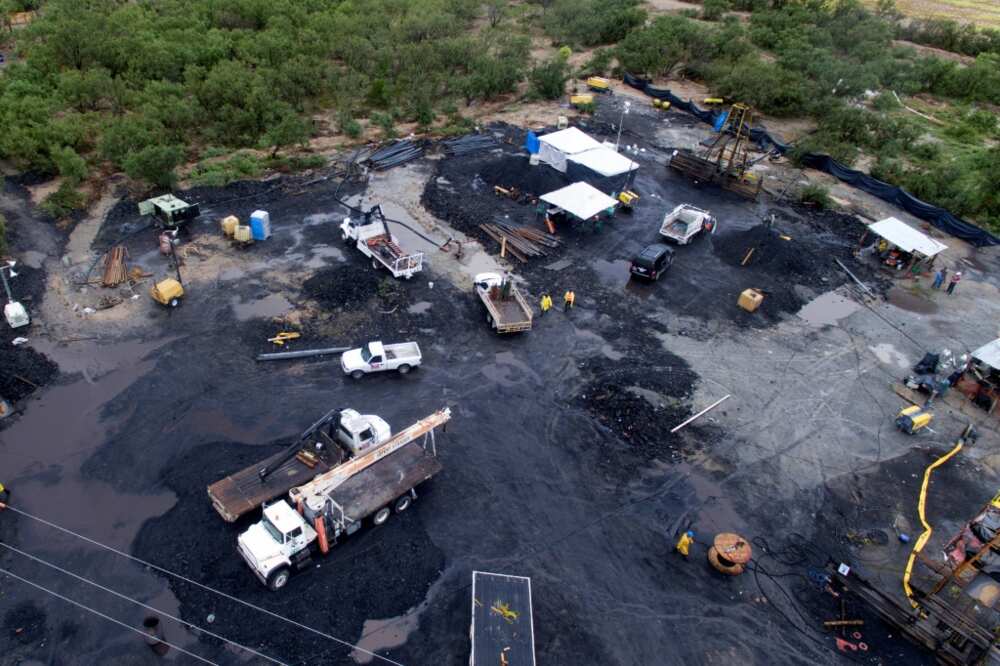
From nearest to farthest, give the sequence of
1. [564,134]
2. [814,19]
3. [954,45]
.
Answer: [564,134] < [814,19] < [954,45]

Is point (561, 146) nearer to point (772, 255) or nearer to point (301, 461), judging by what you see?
point (772, 255)

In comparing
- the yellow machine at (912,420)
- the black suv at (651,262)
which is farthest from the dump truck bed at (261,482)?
the yellow machine at (912,420)

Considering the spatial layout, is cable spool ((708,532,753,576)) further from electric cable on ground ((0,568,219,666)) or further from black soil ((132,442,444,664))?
electric cable on ground ((0,568,219,666))

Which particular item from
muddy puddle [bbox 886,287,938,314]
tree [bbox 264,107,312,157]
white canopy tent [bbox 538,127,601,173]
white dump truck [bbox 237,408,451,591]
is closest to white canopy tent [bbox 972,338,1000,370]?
muddy puddle [bbox 886,287,938,314]

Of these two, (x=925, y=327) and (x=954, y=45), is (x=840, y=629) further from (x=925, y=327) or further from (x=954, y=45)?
(x=954, y=45)

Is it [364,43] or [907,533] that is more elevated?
[364,43]

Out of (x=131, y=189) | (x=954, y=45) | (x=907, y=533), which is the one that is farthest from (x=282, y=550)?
(x=954, y=45)

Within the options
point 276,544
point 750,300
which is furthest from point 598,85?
point 276,544
